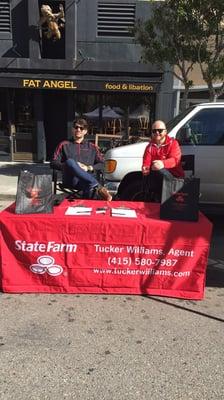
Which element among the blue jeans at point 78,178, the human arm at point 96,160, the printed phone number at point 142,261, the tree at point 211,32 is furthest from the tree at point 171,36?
the printed phone number at point 142,261

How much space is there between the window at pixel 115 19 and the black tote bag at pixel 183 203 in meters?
9.74

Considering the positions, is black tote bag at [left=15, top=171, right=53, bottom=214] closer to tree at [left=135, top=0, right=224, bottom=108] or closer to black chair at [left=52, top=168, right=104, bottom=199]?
black chair at [left=52, top=168, right=104, bottom=199]

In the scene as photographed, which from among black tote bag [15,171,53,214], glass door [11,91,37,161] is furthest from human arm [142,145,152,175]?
glass door [11,91,37,161]

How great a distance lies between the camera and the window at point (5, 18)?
13453 millimetres

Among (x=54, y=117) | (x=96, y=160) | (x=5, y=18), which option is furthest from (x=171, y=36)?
(x=5, y=18)

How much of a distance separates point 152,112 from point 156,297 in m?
10.2

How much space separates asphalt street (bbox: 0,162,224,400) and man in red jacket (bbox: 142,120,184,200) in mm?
1692

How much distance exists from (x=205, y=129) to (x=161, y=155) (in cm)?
147

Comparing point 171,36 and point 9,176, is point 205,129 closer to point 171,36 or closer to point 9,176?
point 171,36

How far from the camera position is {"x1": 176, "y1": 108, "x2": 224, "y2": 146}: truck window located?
6855mm

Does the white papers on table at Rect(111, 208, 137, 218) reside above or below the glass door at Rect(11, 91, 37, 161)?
above

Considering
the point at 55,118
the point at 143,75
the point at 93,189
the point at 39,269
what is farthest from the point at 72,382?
the point at 55,118

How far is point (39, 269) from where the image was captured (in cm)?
430

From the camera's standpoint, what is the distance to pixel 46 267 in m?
4.30
